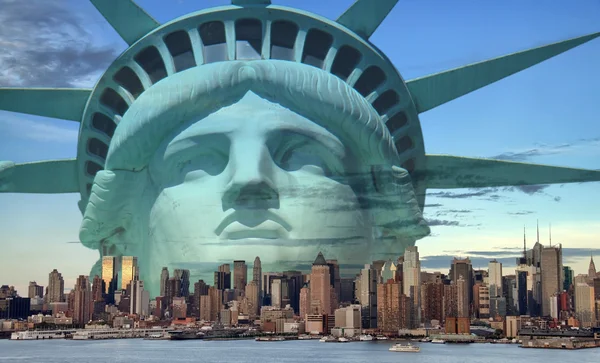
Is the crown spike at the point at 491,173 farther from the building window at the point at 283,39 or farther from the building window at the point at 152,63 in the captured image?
the building window at the point at 152,63

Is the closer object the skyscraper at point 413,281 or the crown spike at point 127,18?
the crown spike at point 127,18

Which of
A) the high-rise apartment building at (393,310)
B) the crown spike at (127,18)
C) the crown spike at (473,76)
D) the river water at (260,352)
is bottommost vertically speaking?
the river water at (260,352)

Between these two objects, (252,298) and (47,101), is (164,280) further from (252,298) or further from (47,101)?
(47,101)

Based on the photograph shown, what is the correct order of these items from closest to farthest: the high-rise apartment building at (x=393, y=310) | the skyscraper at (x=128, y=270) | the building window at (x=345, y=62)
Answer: the skyscraper at (x=128, y=270) < the building window at (x=345, y=62) < the high-rise apartment building at (x=393, y=310)

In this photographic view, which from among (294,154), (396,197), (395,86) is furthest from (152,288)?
(395,86)

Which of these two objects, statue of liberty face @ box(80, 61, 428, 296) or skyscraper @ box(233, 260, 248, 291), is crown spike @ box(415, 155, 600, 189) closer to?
statue of liberty face @ box(80, 61, 428, 296)

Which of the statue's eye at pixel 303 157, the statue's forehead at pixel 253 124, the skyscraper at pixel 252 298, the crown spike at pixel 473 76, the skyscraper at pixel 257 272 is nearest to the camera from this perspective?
the skyscraper at pixel 257 272

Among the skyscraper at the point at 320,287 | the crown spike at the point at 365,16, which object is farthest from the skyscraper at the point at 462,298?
the crown spike at the point at 365,16

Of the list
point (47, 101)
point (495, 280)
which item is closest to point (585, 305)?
point (495, 280)
